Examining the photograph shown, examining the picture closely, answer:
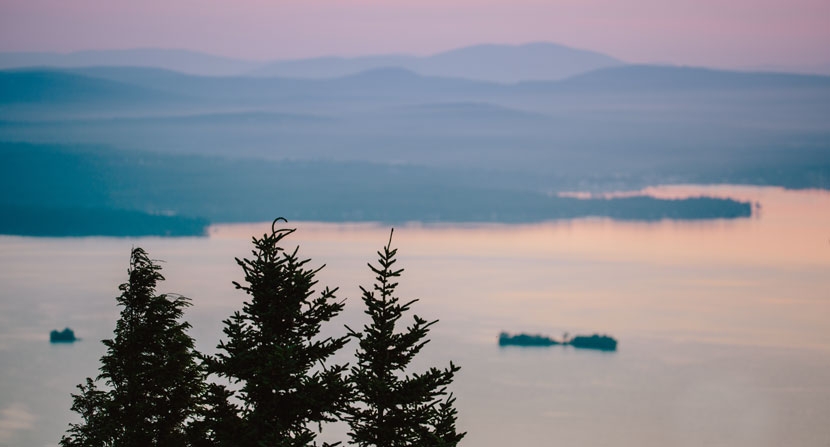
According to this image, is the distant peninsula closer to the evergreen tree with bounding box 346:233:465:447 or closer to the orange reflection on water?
the orange reflection on water

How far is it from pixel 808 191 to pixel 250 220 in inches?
1589

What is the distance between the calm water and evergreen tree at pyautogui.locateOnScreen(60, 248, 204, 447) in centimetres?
1394

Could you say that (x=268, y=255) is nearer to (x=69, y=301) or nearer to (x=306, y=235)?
(x=69, y=301)

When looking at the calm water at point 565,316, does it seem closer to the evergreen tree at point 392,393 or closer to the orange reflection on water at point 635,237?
the orange reflection on water at point 635,237

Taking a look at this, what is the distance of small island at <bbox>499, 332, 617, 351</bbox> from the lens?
31.0m

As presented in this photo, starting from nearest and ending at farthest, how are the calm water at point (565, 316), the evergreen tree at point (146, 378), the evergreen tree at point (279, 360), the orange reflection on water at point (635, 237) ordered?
the evergreen tree at point (279, 360) → the evergreen tree at point (146, 378) → the calm water at point (565, 316) → the orange reflection on water at point (635, 237)

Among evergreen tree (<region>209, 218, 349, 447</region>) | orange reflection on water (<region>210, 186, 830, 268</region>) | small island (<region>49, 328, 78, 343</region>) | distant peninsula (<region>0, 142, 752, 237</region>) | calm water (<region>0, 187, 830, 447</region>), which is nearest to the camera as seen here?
evergreen tree (<region>209, 218, 349, 447</region>)

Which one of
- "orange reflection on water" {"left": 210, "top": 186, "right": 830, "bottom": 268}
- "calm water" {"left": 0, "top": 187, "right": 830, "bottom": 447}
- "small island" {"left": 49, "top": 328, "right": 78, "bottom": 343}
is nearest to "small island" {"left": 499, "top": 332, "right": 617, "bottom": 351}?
"calm water" {"left": 0, "top": 187, "right": 830, "bottom": 447}

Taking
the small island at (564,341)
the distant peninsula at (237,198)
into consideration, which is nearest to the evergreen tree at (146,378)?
the small island at (564,341)

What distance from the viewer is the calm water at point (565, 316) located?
2286 cm

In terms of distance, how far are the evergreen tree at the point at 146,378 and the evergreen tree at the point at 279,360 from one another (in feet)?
4.76

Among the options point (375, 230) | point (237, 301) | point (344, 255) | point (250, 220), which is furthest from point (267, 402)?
point (250, 220)

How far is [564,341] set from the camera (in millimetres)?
31875

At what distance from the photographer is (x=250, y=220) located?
241ft
